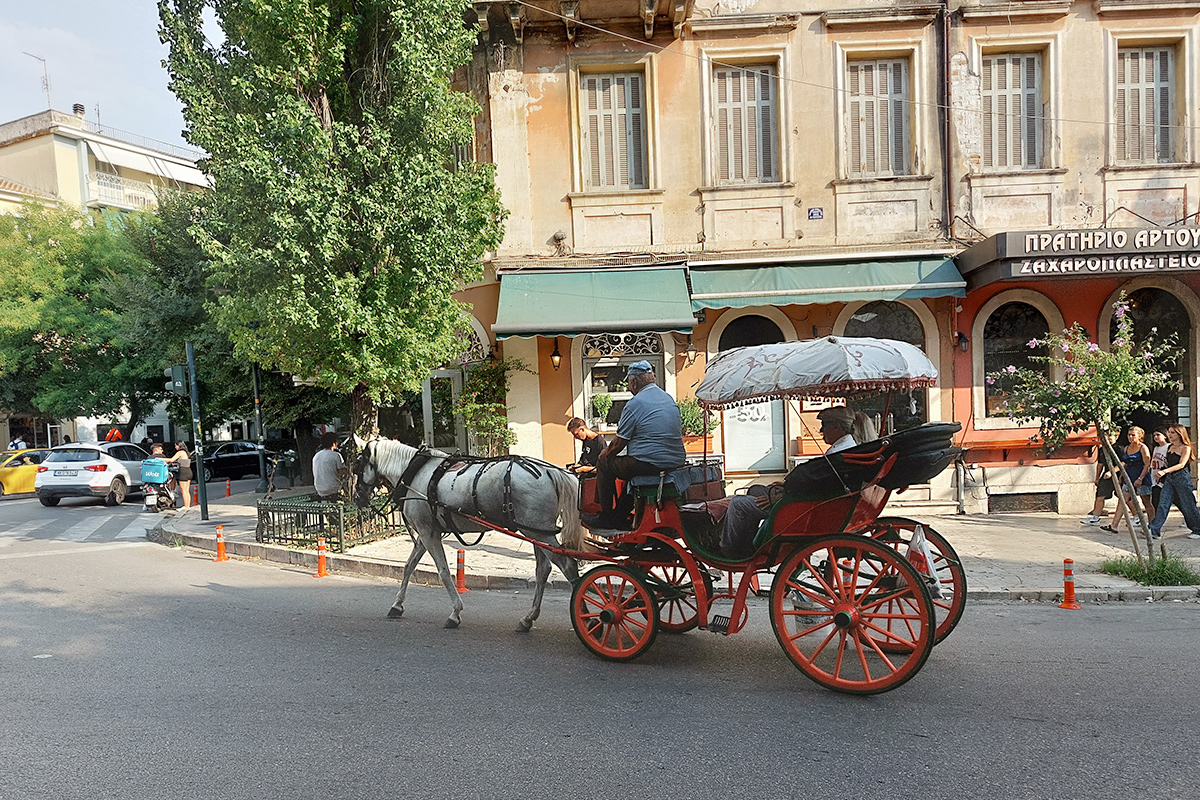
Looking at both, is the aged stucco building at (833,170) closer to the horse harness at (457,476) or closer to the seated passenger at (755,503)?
the horse harness at (457,476)

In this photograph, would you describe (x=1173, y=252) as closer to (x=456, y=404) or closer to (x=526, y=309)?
(x=526, y=309)

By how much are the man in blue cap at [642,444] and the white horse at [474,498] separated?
69cm

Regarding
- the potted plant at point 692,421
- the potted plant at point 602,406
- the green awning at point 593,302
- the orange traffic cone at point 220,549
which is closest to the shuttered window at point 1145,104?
the green awning at point 593,302

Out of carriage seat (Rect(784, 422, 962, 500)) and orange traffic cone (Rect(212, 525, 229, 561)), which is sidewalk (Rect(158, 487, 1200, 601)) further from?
carriage seat (Rect(784, 422, 962, 500))

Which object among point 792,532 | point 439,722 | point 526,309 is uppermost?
point 526,309

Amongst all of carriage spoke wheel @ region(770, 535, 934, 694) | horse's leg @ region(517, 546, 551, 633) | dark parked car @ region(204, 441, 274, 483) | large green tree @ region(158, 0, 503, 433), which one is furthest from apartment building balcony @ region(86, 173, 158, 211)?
carriage spoke wheel @ region(770, 535, 934, 694)

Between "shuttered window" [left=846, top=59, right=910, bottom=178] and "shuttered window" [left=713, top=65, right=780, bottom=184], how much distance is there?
128 centimetres

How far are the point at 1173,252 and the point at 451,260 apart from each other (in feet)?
34.1

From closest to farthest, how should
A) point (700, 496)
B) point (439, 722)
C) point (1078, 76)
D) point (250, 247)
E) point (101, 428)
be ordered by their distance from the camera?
point (439, 722)
point (700, 496)
point (250, 247)
point (1078, 76)
point (101, 428)

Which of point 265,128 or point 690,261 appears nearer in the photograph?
point 265,128

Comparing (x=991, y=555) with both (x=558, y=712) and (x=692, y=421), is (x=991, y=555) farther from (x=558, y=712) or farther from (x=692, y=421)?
(x=558, y=712)

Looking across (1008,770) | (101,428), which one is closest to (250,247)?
(1008,770)

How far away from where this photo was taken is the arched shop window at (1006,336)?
12969 millimetres

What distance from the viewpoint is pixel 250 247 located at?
33.2ft
